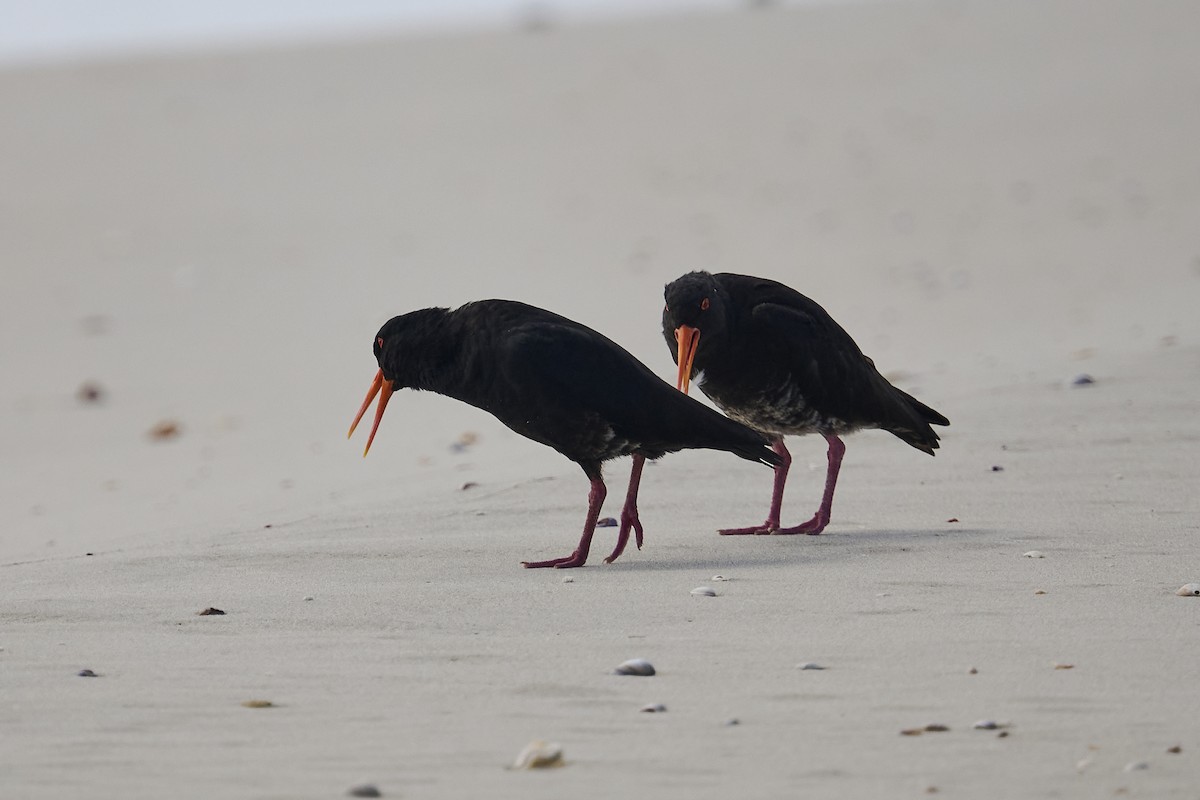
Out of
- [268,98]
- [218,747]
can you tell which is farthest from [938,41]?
[218,747]

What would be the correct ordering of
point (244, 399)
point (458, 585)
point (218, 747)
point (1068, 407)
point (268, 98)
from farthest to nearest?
point (268, 98), point (244, 399), point (1068, 407), point (458, 585), point (218, 747)

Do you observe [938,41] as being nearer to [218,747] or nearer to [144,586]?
[144,586]

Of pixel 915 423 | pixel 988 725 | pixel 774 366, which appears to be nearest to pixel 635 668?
pixel 988 725

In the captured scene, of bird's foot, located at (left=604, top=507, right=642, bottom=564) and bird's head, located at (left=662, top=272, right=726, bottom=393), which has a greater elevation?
bird's head, located at (left=662, top=272, right=726, bottom=393)

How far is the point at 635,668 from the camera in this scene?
13.1 ft

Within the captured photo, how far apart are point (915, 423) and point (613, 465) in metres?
1.97

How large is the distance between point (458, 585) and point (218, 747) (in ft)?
5.88

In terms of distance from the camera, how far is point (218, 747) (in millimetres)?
3453

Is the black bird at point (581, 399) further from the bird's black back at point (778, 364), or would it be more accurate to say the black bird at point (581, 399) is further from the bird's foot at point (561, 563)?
the bird's black back at point (778, 364)

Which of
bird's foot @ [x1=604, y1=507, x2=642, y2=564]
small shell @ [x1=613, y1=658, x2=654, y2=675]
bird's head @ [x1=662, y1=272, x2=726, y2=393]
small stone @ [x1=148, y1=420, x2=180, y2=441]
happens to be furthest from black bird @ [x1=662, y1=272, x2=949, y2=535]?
small stone @ [x1=148, y1=420, x2=180, y2=441]

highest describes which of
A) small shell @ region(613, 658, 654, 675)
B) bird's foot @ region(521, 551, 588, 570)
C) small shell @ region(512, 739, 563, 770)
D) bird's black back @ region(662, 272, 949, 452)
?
bird's black back @ region(662, 272, 949, 452)

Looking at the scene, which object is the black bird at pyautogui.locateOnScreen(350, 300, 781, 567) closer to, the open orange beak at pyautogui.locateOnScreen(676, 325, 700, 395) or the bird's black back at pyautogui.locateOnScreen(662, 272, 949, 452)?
the open orange beak at pyautogui.locateOnScreen(676, 325, 700, 395)

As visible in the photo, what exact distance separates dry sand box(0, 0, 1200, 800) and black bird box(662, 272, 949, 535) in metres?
0.38

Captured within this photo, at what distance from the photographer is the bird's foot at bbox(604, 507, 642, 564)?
5652mm
